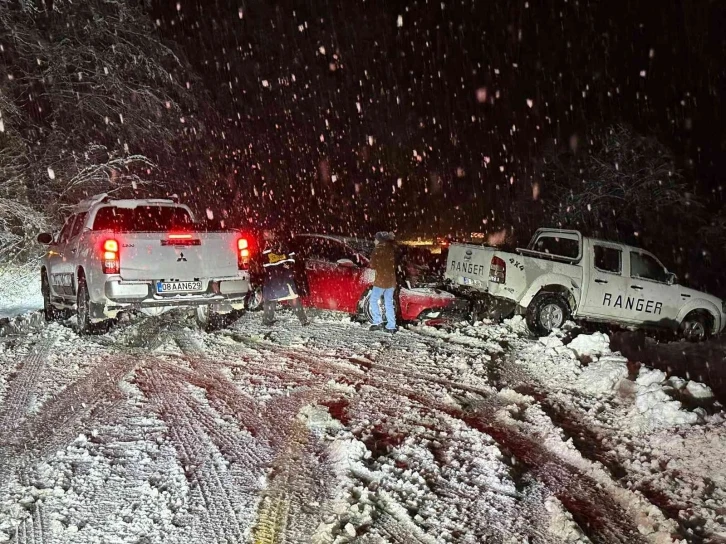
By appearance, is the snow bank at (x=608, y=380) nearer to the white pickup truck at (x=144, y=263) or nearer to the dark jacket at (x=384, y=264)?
the dark jacket at (x=384, y=264)

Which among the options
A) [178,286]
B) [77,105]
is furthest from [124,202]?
[77,105]

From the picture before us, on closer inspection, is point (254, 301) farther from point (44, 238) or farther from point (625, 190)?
point (625, 190)

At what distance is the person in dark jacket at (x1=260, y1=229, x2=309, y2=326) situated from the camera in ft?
32.8

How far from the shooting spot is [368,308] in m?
10.3

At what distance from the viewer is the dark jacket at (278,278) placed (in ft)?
32.8

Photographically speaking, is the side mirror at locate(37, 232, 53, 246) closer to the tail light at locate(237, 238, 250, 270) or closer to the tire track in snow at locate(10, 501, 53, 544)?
the tail light at locate(237, 238, 250, 270)

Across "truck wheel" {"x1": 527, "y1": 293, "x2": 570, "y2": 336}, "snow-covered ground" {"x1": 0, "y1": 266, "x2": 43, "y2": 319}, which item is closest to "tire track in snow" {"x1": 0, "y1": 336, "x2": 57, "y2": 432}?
"snow-covered ground" {"x1": 0, "y1": 266, "x2": 43, "y2": 319}

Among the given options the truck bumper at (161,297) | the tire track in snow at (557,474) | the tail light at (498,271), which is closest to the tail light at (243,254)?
the truck bumper at (161,297)

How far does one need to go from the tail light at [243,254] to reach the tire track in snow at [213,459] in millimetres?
2907

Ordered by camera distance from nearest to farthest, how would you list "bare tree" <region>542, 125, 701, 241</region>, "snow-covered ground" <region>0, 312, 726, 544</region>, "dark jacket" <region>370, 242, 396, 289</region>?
1. "snow-covered ground" <region>0, 312, 726, 544</region>
2. "dark jacket" <region>370, 242, 396, 289</region>
3. "bare tree" <region>542, 125, 701, 241</region>

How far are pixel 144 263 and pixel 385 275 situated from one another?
137 inches

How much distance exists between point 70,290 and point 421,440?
6821 millimetres

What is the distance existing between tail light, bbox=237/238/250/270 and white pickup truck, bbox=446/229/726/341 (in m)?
3.60

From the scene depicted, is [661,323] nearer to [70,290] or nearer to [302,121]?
[70,290]
